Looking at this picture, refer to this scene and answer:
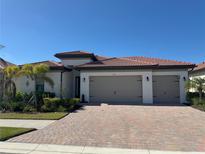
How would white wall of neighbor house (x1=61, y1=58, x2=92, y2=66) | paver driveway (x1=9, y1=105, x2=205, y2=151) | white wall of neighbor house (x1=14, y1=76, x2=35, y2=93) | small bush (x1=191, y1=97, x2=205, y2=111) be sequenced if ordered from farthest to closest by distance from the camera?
white wall of neighbor house (x1=61, y1=58, x2=92, y2=66)
white wall of neighbor house (x1=14, y1=76, x2=35, y2=93)
small bush (x1=191, y1=97, x2=205, y2=111)
paver driveway (x1=9, y1=105, x2=205, y2=151)

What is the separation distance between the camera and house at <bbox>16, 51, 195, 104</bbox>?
646 inches

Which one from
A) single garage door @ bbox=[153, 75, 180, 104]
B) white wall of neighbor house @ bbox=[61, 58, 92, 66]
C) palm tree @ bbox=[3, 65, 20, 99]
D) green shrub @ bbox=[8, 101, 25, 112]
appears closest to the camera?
green shrub @ bbox=[8, 101, 25, 112]

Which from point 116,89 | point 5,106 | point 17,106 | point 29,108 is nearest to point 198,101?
point 116,89

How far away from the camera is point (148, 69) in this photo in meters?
16.4

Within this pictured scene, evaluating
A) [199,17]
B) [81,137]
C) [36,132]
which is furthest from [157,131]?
[199,17]

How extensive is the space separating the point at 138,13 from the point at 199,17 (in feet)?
18.6

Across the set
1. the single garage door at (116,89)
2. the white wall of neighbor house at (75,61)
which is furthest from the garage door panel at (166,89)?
the white wall of neighbor house at (75,61)

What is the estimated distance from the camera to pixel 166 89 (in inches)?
699

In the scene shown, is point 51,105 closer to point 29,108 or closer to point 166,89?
point 29,108

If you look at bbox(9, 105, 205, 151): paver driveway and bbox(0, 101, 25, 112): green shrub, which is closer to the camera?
bbox(9, 105, 205, 151): paver driveway

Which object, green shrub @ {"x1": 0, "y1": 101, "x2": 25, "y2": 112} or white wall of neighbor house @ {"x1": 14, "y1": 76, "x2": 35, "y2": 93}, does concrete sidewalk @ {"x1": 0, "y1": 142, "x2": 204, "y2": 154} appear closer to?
green shrub @ {"x1": 0, "y1": 101, "x2": 25, "y2": 112}

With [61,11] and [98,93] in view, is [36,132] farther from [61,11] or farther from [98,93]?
[98,93]

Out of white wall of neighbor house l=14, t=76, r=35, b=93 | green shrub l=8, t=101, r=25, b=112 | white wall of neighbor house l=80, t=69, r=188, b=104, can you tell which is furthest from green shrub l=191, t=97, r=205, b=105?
white wall of neighbor house l=14, t=76, r=35, b=93

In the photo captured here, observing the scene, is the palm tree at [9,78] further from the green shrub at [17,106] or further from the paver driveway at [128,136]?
the paver driveway at [128,136]
